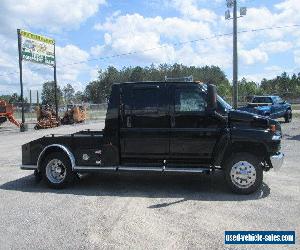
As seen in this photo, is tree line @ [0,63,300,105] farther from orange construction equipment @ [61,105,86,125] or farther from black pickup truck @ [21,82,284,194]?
black pickup truck @ [21,82,284,194]

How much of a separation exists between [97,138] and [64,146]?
2.54 feet

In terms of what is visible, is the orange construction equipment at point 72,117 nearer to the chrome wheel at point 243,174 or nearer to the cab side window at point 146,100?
the cab side window at point 146,100

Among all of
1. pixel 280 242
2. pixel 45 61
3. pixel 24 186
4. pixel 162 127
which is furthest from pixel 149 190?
pixel 45 61

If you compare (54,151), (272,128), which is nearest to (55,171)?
(54,151)

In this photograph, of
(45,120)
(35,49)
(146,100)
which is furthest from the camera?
(35,49)

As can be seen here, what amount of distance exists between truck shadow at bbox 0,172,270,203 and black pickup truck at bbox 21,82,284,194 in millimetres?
341

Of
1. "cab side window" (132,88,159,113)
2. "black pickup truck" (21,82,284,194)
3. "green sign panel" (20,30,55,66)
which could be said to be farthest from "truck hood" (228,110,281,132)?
"green sign panel" (20,30,55,66)

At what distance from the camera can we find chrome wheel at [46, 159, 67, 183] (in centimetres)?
933

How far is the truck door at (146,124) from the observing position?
880 centimetres

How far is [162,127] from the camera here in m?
8.79

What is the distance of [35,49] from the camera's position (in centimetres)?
3316

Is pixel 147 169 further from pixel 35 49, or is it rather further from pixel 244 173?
pixel 35 49

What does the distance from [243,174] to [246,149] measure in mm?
504

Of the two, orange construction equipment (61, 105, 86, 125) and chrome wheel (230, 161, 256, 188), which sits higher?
orange construction equipment (61, 105, 86, 125)
